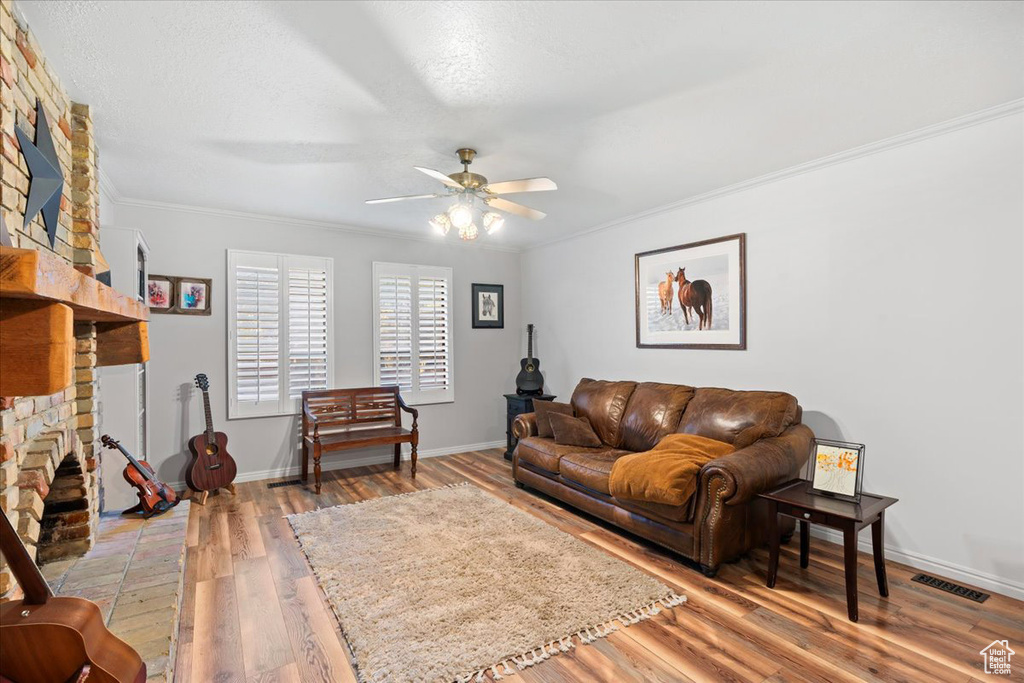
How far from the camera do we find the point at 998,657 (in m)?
2.07

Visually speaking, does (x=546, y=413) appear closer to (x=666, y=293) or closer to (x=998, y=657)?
(x=666, y=293)

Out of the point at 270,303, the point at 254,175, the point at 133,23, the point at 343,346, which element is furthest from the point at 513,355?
the point at 133,23

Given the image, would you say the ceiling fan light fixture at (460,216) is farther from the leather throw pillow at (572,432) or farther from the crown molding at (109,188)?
the crown molding at (109,188)

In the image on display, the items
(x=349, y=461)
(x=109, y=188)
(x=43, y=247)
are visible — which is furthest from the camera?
(x=349, y=461)

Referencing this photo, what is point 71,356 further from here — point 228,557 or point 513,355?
point 513,355

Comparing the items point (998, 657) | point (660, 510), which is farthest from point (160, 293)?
point (998, 657)

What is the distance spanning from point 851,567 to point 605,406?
7.48 feet

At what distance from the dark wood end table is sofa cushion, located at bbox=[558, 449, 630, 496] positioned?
41.5 inches

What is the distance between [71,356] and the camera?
83 cm

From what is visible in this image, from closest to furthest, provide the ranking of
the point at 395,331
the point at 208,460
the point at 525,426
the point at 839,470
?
the point at 839,470 → the point at 208,460 → the point at 525,426 → the point at 395,331

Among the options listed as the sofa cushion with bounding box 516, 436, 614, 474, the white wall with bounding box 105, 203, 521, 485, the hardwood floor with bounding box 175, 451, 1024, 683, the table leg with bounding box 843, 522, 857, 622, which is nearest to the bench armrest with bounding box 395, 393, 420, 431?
the white wall with bounding box 105, 203, 521, 485

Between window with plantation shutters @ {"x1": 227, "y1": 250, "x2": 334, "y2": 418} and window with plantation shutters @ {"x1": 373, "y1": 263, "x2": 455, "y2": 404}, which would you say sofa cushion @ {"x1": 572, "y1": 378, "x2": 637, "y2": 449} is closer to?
window with plantation shutters @ {"x1": 373, "y1": 263, "x2": 455, "y2": 404}

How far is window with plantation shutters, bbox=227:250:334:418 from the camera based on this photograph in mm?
4637

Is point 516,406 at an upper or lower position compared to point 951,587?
upper
